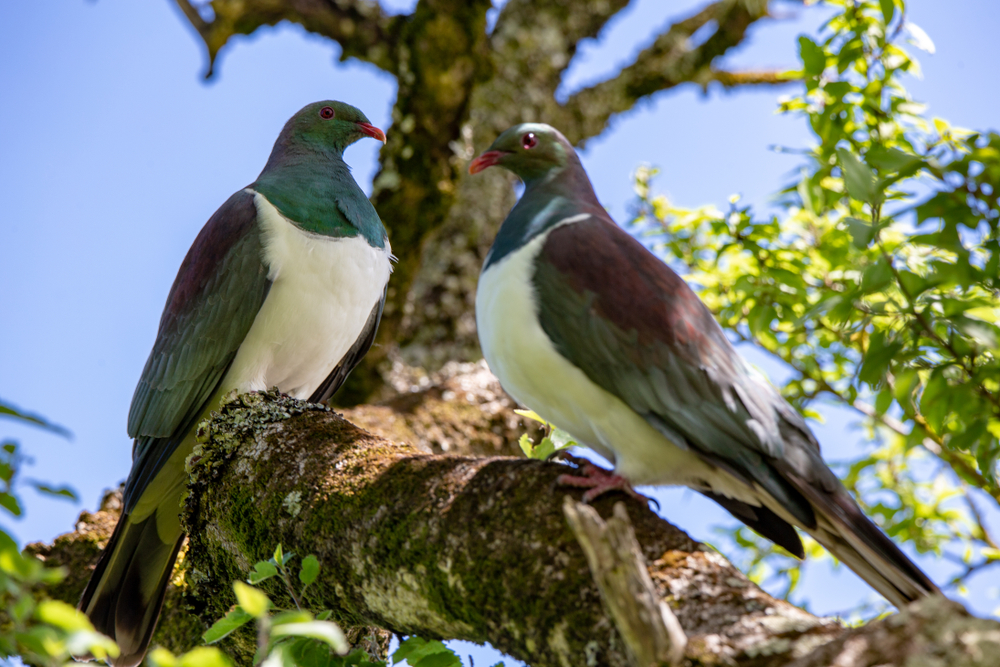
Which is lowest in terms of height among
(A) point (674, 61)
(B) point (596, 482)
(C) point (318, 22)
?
(B) point (596, 482)

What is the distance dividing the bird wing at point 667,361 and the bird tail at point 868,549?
40 millimetres

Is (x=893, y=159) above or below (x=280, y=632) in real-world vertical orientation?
above

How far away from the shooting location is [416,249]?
4918 millimetres

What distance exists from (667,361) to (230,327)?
1755 millimetres

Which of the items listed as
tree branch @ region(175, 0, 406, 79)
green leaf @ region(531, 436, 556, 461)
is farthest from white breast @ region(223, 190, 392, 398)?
tree branch @ region(175, 0, 406, 79)

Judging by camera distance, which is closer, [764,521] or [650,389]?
[650,389]

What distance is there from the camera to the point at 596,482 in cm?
200

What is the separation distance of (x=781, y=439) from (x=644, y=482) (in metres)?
0.37

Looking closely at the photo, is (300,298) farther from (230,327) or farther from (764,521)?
(764,521)

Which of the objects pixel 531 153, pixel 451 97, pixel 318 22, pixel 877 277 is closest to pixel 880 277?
pixel 877 277

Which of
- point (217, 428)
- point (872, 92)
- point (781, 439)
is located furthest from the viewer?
point (872, 92)

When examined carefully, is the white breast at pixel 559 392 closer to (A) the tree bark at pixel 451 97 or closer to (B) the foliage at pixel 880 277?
(B) the foliage at pixel 880 277

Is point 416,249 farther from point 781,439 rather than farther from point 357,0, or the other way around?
point 781,439

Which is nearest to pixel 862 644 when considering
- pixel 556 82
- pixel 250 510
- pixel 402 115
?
pixel 250 510
